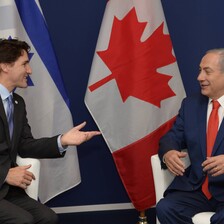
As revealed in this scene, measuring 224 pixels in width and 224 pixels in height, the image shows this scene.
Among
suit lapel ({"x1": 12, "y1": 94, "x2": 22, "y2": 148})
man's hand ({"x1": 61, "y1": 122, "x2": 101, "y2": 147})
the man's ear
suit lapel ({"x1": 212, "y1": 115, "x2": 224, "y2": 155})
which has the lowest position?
suit lapel ({"x1": 212, "y1": 115, "x2": 224, "y2": 155})

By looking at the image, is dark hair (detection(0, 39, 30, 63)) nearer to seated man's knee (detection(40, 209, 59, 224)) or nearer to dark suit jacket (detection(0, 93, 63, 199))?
dark suit jacket (detection(0, 93, 63, 199))

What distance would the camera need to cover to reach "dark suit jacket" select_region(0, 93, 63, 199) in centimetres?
245

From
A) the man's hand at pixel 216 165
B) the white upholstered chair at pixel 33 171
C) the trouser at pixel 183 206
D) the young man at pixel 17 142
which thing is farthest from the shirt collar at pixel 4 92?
the man's hand at pixel 216 165

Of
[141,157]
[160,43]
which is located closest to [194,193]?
[141,157]

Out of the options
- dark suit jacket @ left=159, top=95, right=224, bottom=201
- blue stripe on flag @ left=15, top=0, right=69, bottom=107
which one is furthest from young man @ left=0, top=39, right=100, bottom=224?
dark suit jacket @ left=159, top=95, right=224, bottom=201

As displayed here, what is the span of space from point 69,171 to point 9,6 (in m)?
1.16

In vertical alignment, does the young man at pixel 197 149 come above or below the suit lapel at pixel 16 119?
below

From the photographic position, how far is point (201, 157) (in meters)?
2.55

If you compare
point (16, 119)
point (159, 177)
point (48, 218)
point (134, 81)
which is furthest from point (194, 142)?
point (16, 119)

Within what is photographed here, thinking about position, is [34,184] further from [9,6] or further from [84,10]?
[84,10]

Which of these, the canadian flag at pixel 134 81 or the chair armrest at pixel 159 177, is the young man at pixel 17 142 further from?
the canadian flag at pixel 134 81

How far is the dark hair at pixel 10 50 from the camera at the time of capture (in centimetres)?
253

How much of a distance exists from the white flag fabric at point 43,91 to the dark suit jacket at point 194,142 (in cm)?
80

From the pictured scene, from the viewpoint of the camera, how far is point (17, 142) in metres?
2.56
